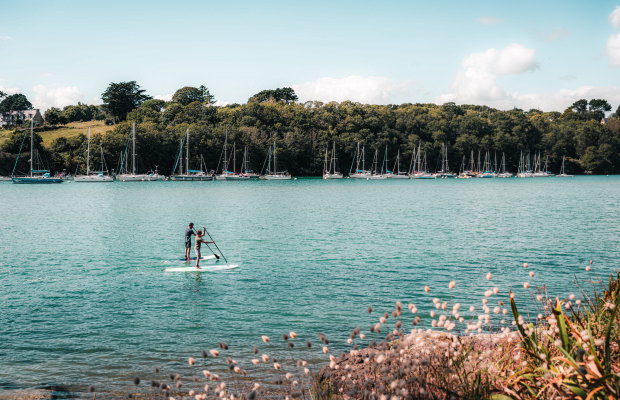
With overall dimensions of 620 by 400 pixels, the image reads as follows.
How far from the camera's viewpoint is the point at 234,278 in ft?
88.3

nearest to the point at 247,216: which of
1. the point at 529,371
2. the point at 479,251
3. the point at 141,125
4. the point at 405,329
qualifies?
the point at 479,251

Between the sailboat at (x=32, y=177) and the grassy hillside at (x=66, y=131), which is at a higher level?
the grassy hillside at (x=66, y=131)

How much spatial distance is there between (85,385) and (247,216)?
160 ft

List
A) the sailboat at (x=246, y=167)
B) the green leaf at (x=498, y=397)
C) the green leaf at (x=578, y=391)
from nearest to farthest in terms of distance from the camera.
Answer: the green leaf at (x=578, y=391) < the green leaf at (x=498, y=397) < the sailboat at (x=246, y=167)

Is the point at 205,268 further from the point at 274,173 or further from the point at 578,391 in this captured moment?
the point at 274,173

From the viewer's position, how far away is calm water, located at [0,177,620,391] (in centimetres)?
1614

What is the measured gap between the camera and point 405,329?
17422 mm

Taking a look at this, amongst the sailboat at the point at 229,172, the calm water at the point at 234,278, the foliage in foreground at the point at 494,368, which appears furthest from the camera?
the sailboat at the point at 229,172

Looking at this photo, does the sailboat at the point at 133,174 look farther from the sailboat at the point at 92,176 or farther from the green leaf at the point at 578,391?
the green leaf at the point at 578,391

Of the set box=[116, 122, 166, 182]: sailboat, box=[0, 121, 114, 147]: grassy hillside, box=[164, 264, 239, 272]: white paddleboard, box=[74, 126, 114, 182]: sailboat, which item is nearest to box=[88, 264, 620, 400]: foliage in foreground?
box=[164, 264, 239, 272]: white paddleboard

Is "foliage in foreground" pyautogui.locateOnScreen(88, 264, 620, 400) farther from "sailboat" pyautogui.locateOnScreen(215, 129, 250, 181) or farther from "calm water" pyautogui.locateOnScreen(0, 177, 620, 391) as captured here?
"sailboat" pyautogui.locateOnScreen(215, 129, 250, 181)

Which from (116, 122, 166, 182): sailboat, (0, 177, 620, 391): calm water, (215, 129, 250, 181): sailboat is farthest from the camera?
(215, 129, 250, 181): sailboat

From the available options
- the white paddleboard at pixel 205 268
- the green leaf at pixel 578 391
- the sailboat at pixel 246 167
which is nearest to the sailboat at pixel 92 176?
the sailboat at pixel 246 167

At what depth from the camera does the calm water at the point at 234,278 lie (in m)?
16.1
